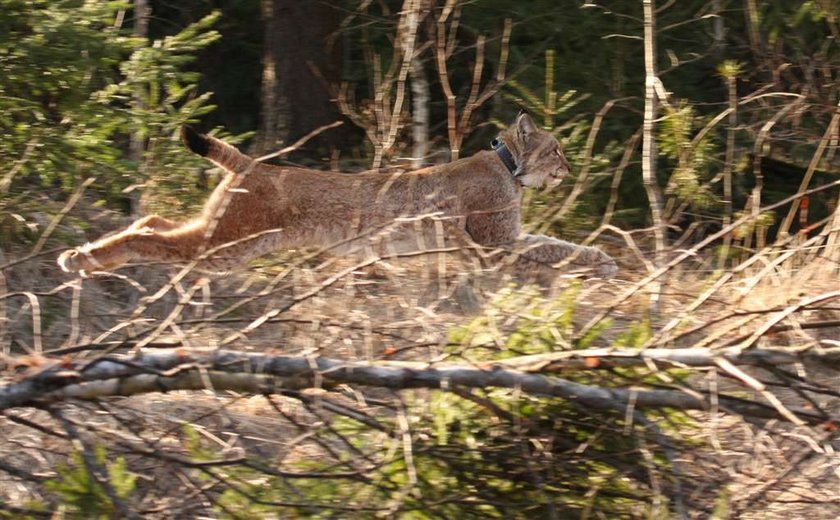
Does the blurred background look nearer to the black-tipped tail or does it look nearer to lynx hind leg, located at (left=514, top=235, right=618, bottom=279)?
lynx hind leg, located at (left=514, top=235, right=618, bottom=279)

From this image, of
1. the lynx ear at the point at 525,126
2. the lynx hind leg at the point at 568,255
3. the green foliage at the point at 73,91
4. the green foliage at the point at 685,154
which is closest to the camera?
the green foliage at the point at 73,91

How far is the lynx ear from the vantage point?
314 inches

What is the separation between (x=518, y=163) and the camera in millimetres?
8023

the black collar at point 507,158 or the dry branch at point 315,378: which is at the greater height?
the black collar at point 507,158

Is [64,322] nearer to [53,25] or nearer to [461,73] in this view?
[53,25]

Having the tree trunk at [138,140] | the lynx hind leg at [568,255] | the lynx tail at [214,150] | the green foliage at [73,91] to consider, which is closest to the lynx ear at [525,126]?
the lynx hind leg at [568,255]

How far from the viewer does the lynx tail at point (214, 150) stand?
7.01 meters

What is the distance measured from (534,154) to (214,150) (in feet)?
6.63

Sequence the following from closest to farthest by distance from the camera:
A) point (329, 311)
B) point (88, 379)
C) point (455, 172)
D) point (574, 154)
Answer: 1. point (88, 379)
2. point (329, 311)
3. point (455, 172)
4. point (574, 154)

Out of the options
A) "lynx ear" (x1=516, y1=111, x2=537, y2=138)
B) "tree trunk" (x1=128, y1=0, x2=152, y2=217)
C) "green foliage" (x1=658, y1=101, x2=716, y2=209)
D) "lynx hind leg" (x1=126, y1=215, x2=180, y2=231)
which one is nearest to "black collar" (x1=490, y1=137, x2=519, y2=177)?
"lynx ear" (x1=516, y1=111, x2=537, y2=138)

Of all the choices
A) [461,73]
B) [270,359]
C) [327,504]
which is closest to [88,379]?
[270,359]

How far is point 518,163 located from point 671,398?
354cm

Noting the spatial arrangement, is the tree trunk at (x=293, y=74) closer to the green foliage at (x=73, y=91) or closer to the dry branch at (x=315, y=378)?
the green foliage at (x=73, y=91)

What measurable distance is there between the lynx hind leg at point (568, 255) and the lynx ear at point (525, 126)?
0.72 m
